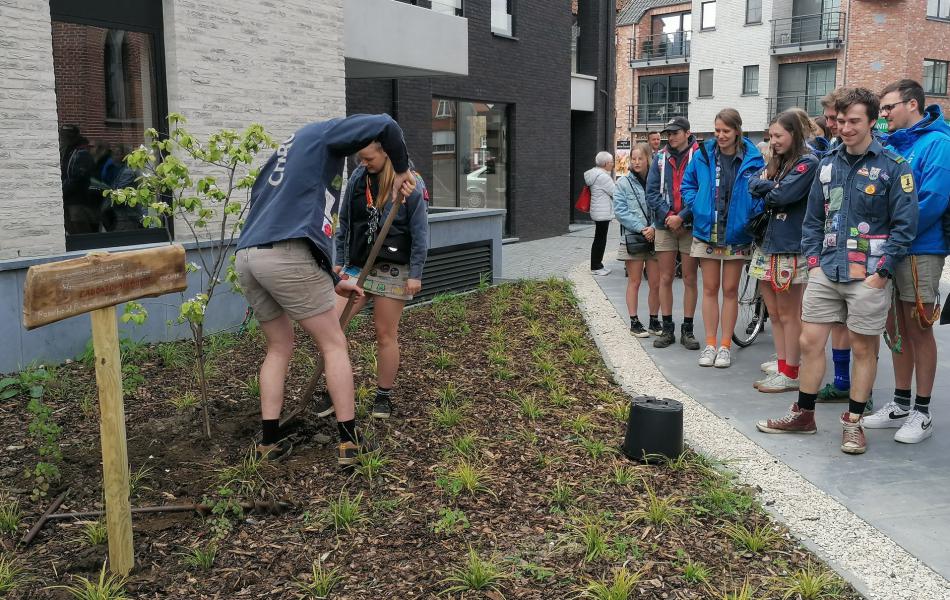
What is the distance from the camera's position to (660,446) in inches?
190

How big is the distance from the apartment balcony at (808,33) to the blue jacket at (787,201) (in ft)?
114

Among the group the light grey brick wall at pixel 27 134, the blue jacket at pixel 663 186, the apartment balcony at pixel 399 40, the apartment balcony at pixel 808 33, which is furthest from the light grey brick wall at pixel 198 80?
the apartment balcony at pixel 808 33

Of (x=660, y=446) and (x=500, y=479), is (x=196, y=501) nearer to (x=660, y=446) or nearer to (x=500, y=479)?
(x=500, y=479)

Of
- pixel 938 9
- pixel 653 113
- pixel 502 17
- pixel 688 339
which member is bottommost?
pixel 688 339

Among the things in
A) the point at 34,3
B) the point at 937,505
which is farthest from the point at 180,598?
the point at 34,3

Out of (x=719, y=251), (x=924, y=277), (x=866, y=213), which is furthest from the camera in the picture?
(x=719, y=251)

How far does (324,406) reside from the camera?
5.43 meters

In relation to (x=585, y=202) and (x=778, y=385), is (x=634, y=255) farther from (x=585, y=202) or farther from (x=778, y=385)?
(x=585, y=202)

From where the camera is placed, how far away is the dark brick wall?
50.2 ft

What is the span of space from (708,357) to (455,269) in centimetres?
419

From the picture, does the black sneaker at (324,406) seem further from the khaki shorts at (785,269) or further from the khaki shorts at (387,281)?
the khaki shorts at (785,269)

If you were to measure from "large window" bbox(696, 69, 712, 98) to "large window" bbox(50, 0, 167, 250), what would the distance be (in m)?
37.9

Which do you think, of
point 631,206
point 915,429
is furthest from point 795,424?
point 631,206

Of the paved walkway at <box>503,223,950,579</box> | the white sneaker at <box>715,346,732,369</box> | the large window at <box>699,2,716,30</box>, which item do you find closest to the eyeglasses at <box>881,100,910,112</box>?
the paved walkway at <box>503,223,950,579</box>
